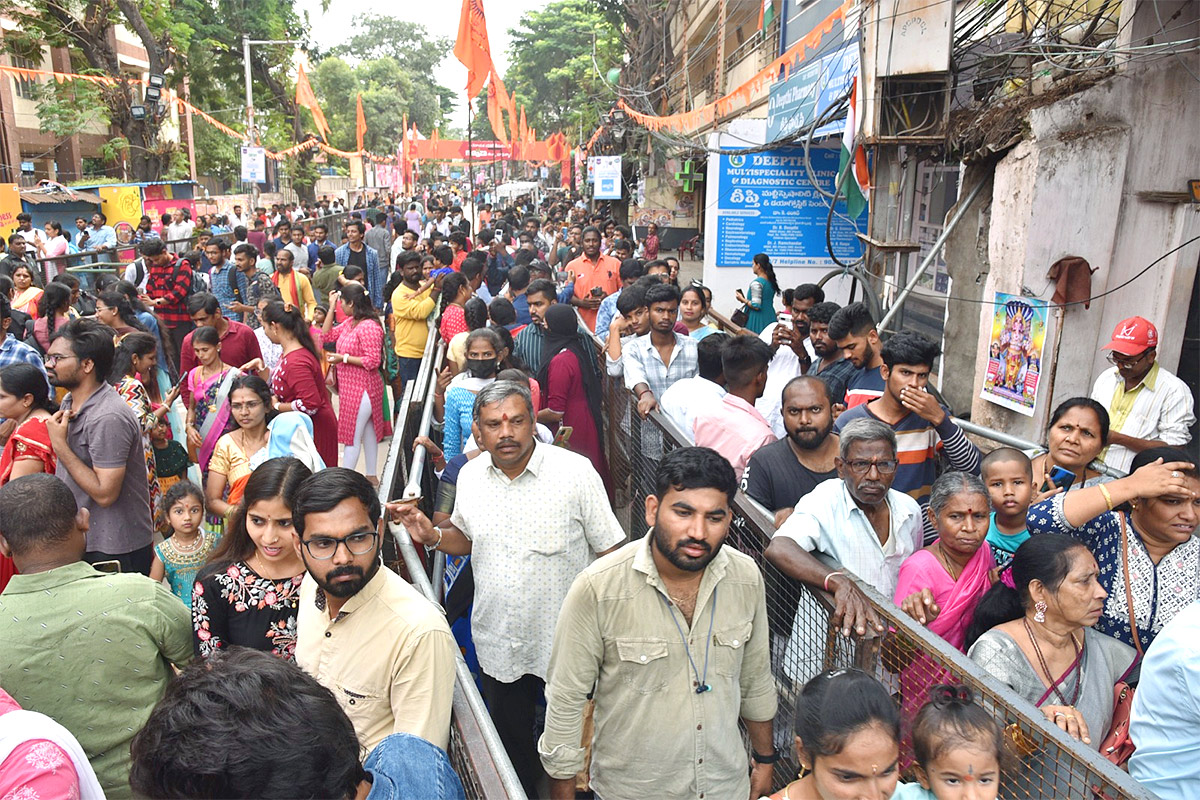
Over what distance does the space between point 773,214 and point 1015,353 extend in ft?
12.7

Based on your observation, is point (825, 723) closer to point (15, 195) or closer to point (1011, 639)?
point (1011, 639)

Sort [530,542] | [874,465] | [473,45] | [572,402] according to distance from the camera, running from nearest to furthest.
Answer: [874,465]
[530,542]
[572,402]
[473,45]

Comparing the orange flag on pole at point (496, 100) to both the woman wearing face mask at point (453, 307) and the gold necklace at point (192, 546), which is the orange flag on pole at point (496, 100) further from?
the gold necklace at point (192, 546)

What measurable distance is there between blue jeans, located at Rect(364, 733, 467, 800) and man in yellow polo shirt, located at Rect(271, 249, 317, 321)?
28.9 ft

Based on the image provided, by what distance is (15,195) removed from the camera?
17781mm

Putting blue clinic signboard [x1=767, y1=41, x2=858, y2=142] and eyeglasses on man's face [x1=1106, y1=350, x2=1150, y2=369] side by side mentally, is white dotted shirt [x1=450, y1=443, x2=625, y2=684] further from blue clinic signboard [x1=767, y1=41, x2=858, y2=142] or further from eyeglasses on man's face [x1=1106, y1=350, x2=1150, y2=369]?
blue clinic signboard [x1=767, y1=41, x2=858, y2=142]

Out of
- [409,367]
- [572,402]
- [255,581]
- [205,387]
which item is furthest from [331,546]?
[409,367]

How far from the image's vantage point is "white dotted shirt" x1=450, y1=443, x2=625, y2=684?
3439 millimetres

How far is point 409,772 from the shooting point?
5.85 feet

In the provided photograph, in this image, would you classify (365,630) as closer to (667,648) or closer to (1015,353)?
(667,648)

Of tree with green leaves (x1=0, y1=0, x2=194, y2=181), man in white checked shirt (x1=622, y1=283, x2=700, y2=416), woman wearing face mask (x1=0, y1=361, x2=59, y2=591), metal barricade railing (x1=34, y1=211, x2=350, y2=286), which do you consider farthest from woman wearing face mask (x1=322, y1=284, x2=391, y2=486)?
A: tree with green leaves (x1=0, y1=0, x2=194, y2=181)

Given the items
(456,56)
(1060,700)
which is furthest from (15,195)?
(1060,700)

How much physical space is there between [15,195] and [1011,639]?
2061cm

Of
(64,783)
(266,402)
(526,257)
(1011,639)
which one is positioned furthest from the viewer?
(526,257)
